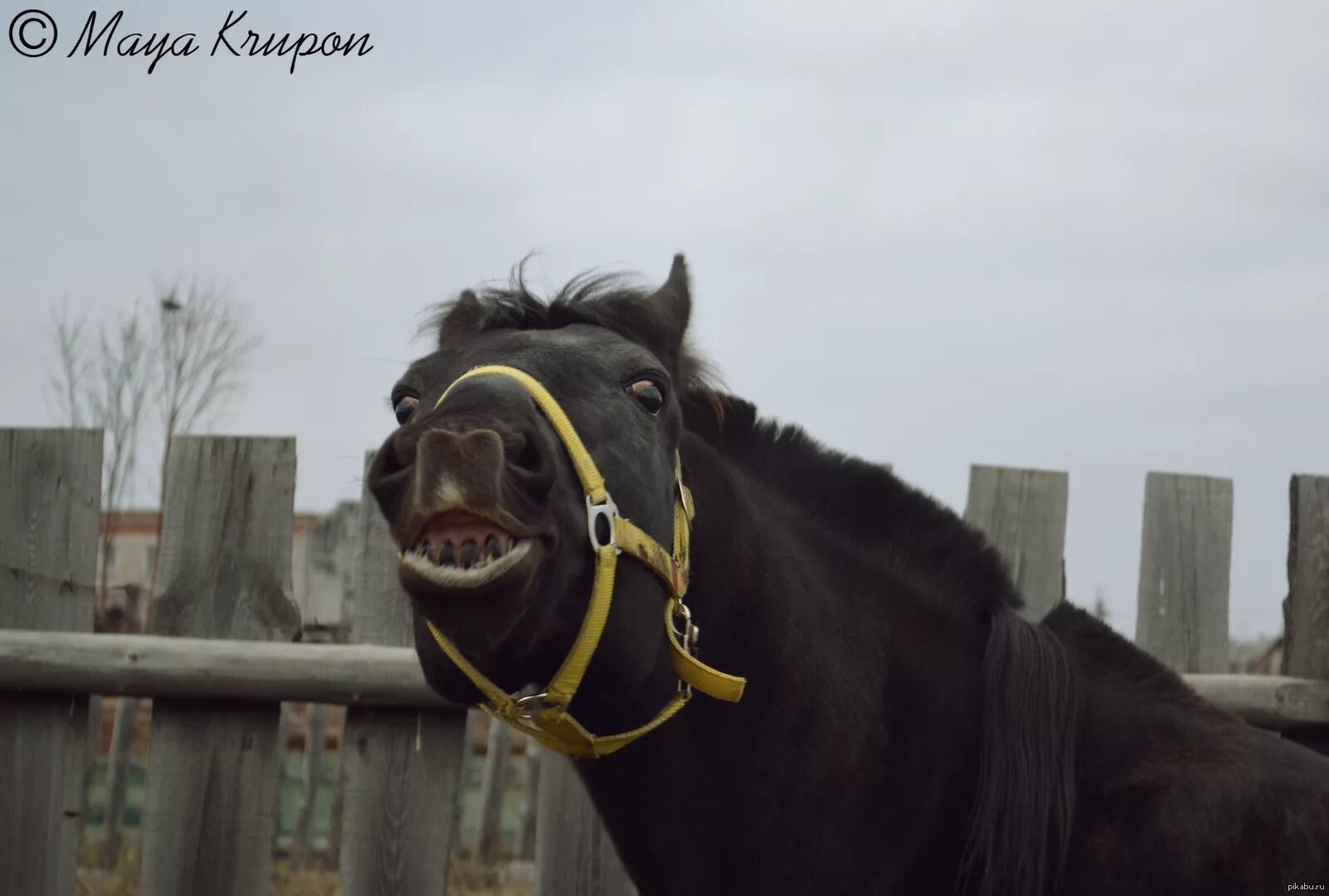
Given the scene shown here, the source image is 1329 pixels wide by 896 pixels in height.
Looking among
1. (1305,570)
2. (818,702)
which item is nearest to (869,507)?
(818,702)

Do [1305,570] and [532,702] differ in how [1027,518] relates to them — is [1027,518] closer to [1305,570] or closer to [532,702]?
[1305,570]

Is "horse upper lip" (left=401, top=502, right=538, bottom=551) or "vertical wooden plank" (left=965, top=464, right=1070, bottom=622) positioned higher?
"vertical wooden plank" (left=965, top=464, right=1070, bottom=622)

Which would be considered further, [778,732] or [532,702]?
[778,732]

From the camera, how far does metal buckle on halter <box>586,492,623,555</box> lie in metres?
2.08

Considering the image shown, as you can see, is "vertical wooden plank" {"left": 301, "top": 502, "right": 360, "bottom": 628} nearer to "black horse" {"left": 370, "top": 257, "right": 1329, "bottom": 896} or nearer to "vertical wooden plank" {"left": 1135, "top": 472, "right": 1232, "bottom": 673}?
"black horse" {"left": 370, "top": 257, "right": 1329, "bottom": 896}

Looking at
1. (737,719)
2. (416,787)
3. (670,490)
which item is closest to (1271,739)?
(737,719)

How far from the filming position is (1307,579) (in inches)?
158

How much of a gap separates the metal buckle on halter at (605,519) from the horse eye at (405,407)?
429 mm

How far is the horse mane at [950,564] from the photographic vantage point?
2.49 m

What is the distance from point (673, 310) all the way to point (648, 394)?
40cm

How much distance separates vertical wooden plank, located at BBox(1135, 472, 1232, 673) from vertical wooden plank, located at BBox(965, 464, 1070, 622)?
29 centimetres

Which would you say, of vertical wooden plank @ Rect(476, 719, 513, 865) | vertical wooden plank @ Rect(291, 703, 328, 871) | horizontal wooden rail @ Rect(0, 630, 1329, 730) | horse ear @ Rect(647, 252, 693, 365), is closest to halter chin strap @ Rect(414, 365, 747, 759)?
horse ear @ Rect(647, 252, 693, 365)

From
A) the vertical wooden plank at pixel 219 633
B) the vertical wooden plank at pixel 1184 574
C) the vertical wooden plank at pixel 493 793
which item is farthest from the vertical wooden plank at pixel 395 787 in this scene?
the vertical wooden plank at pixel 493 793

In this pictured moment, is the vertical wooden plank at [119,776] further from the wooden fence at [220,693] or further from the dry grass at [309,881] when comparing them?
the wooden fence at [220,693]
